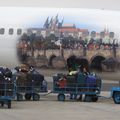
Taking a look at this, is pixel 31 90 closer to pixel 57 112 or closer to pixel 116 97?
pixel 116 97

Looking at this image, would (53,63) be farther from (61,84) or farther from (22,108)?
(22,108)

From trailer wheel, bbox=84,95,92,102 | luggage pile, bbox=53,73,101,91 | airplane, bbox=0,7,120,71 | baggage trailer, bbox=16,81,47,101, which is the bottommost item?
trailer wheel, bbox=84,95,92,102

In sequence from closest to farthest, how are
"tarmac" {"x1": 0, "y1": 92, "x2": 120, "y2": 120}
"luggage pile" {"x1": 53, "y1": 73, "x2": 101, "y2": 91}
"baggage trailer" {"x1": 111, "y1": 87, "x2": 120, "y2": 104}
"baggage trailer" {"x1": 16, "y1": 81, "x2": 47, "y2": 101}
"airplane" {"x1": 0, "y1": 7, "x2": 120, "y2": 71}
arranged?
"tarmac" {"x1": 0, "y1": 92, "x2": 120, "y2": 120}, "airplane" {"x1": 0, "y1": 7, "x2": 120, "y2": 71}, "baggage trailer" {"x1": 111, "y1": 87, "x2": 120, "y2": 104}, "baggage trailer" {"x1": 16, "y1": 81, "x2": 47, "y2": 101}, "luggage pile" {"x1": 53, "y1": 73, "x2": 101, "y2": 91}

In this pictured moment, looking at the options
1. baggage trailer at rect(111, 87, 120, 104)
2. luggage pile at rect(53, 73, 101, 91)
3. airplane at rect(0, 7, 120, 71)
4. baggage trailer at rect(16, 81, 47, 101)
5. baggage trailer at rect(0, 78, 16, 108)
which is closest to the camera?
baggage trailer at rect(0, 78, 16, 108)

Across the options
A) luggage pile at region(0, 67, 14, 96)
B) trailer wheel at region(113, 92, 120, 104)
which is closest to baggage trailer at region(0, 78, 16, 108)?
luggage pile at region(0, 67, 14, 96)

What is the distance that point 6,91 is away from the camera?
88.6ft

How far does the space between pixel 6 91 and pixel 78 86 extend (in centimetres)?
639

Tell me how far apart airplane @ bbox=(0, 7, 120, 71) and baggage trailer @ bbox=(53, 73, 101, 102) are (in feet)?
9.35

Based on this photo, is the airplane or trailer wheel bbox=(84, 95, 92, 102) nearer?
the airplane

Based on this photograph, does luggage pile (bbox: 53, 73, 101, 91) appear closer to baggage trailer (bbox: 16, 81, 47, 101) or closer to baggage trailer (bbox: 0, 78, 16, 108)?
baggage trailer (bbox: 16, 81, 47, 101)

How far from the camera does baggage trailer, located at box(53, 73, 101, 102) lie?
3206 centimetres

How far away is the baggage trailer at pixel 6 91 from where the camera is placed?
26.5m

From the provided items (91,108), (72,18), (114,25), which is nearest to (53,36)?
(72,18)

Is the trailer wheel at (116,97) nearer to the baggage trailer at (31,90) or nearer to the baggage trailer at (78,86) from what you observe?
the baggage trailer at (78,86)
